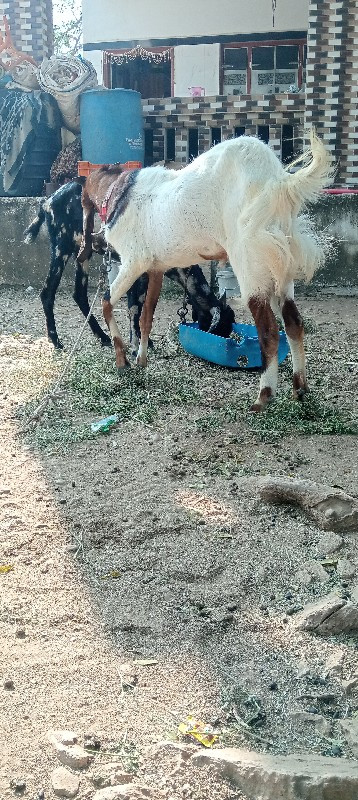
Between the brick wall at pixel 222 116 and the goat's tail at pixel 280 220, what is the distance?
6798 mm

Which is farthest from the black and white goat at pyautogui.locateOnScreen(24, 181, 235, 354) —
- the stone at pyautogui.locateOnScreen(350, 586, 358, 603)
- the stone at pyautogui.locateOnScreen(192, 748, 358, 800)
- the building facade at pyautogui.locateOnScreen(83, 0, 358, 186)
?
the stone at pyautogui.locateOnScreen(192, 748, 358, 800)

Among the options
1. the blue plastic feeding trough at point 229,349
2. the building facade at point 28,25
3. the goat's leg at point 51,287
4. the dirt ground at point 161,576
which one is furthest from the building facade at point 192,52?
the dirt ground at point 161,576

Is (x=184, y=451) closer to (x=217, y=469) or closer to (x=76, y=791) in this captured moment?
(x=217, y=469)

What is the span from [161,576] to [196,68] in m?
14.3

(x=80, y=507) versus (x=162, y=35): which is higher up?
(x=162, y=35)

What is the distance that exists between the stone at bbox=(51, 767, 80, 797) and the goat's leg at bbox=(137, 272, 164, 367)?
427 cm

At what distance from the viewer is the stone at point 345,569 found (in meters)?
3.11

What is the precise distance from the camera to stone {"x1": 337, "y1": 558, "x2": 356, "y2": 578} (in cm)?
311

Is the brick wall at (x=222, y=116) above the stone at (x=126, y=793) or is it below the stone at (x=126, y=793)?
above

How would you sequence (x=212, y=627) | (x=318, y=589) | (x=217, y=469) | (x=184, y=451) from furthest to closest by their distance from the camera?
(x=184, y=451) < (x=217, y=469) < (x=318, y=589) < (x=212, y=627)

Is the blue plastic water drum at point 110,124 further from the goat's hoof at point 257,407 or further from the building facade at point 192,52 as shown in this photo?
the goat's hoof at point 257,407

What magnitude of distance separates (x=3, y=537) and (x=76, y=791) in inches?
63.1

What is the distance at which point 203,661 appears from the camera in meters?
2.62

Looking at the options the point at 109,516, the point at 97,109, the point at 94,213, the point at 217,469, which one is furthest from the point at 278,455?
the point at 97,109
